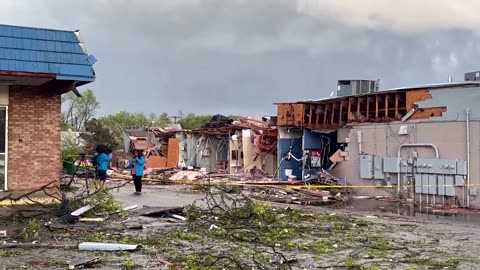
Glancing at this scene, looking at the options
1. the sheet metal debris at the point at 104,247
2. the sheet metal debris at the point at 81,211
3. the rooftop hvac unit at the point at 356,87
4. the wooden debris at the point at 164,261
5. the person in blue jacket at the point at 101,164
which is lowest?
the wooden debris at the point at 164,261

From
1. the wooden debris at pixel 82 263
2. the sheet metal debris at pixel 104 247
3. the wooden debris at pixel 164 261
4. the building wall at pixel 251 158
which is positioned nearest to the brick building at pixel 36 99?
the sheet metal debris at pixel 104 247

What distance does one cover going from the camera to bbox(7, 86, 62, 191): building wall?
17625 mm

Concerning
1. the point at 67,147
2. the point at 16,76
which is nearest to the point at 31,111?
the point at 16,76

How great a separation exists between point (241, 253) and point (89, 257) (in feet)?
8.50

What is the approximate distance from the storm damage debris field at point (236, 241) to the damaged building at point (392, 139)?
23.2 feet

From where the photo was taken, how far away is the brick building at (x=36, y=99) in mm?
16938

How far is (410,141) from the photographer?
83.4 ft

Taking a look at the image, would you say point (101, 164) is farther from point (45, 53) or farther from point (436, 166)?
point (436, 166)

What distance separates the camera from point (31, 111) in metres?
17.9

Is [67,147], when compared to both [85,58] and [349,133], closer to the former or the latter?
[349,133]

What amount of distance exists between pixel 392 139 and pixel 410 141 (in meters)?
1.00

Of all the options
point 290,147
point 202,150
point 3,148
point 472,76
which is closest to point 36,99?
point 3,148

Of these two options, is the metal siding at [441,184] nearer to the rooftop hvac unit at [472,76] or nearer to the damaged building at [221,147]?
the rooftop hvac unit at [472,76]

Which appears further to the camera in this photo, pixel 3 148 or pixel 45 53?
pixel 3 148
